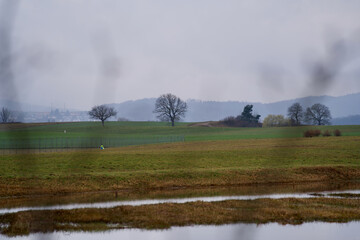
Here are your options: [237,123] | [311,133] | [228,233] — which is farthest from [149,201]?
[237,123]

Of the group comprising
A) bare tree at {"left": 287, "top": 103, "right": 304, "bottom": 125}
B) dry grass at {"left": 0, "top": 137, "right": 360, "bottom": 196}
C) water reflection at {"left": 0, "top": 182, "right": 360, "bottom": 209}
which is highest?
bare tree at {"left": 287, "top": 103, "right": 304, "bottom": 125}

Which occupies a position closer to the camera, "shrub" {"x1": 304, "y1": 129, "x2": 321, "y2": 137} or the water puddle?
the water puddle

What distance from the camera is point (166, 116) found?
184 m

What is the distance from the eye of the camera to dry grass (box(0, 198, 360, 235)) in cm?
2341

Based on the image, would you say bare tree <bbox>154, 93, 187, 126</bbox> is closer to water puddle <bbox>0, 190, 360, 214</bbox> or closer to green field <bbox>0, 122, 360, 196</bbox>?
green field <bbox>0, 122, 360, 196</bbox>

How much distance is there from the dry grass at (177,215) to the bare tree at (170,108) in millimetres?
146537

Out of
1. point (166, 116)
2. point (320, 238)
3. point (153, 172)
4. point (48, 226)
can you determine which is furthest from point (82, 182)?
point (166, 116)

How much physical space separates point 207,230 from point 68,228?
24.9 ft

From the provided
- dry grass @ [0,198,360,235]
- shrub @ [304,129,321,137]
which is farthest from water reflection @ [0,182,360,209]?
shrub @ [304,129,321,137]

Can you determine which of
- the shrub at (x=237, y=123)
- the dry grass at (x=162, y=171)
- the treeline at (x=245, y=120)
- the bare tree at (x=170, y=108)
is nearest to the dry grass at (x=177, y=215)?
the dry grass at (x=162, y=171)

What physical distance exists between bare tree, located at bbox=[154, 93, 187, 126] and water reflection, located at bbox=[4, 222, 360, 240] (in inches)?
6011

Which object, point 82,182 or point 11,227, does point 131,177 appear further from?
point 11,227

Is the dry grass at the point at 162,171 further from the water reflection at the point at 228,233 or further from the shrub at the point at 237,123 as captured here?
the shrub at the point at 237,123

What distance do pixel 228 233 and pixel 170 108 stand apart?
6320 inches
